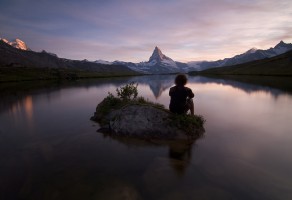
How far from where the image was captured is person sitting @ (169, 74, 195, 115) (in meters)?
15.8

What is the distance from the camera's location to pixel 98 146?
14.5m

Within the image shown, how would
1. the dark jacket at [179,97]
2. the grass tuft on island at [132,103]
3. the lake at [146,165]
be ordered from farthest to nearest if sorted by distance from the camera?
the grass tuft on island at [132,103] → the dark jacket at [179,97] → the lake at [146,165]

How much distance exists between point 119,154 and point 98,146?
217 cm

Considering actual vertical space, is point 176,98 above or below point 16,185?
above

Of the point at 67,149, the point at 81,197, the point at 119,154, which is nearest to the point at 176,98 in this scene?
the point at 119,154

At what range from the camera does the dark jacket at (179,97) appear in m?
15.8

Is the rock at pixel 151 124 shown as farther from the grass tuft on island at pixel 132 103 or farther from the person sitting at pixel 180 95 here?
the person sitting at pixel 180 95

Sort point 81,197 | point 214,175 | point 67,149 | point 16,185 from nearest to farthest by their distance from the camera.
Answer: point 81,197, point 16,185, point 214,175, point 67,149

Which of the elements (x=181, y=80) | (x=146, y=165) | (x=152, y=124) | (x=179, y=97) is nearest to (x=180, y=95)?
(x=179, y=97)

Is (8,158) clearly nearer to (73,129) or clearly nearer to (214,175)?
(73,129)

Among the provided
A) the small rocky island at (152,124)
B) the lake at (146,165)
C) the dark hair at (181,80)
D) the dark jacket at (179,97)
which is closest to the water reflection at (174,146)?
the lake at (146,165)

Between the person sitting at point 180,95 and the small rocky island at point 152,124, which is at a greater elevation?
the person sitting at point 180,95

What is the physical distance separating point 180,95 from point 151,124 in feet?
10.1

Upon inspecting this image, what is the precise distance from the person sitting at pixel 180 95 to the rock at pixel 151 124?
0.60m
